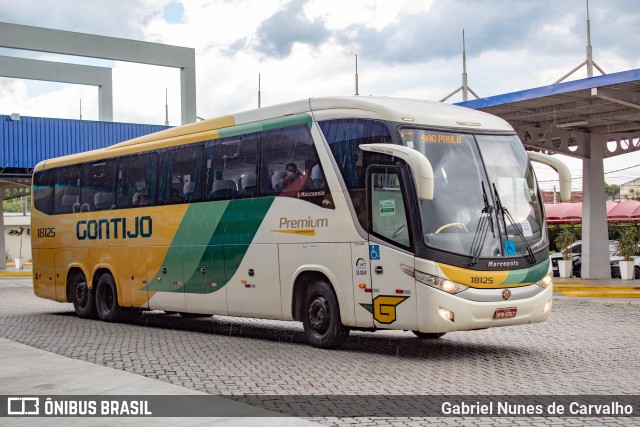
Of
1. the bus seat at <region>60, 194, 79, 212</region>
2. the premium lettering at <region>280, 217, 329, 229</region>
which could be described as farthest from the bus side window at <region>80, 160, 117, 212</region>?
the premium lettering at <region>280, 217, 329, 229</region>

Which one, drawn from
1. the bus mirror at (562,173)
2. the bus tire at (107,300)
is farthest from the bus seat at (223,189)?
the bus mirror at (562,173)

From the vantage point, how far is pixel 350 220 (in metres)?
A: 13.4

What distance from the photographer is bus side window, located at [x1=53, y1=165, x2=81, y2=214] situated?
21.2 meters

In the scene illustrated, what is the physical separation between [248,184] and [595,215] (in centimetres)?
1686

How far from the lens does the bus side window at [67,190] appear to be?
835 inches

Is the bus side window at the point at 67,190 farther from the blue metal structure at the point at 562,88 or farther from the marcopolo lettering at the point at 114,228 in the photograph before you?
the blue metal structure at the point at 562,88

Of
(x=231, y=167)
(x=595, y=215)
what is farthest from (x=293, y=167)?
(x=595, y=215)

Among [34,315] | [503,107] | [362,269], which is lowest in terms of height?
[34,315]

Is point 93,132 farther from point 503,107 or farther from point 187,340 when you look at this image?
point 187,340

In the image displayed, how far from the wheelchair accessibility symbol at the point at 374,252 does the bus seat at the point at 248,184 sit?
299 centimetres

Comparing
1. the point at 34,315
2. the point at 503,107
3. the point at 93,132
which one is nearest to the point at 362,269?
the point at 34,315

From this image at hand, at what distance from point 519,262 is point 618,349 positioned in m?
1.96

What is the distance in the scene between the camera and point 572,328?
16.3 meters

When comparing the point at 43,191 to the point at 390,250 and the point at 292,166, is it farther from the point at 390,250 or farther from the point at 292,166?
the point at 390,250
